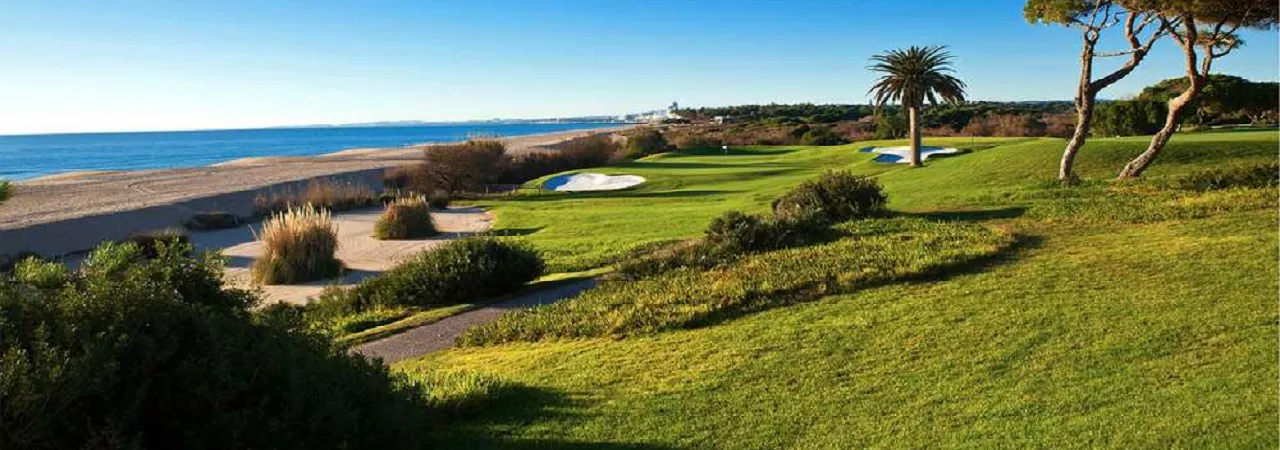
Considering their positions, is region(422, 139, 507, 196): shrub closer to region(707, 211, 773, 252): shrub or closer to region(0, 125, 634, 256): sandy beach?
region(0, 125, 634, 256): sandy beach

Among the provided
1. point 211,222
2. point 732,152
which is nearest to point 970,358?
point 211,222

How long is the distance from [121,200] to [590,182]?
23.2 metres

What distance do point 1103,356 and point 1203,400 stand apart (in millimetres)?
1174

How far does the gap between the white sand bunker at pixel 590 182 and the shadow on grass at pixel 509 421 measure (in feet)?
104

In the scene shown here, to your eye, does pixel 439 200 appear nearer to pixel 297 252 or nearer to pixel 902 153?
pixel 297 252

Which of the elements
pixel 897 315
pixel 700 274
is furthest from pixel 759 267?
pixel 897 315

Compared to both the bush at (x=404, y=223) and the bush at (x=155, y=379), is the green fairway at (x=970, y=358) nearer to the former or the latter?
the bush at (x=155, y=379)

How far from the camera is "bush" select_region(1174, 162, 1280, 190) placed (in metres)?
16.2

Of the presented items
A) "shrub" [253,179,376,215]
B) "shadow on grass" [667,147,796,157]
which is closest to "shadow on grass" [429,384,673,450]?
"shrub" [253,179,376,215]

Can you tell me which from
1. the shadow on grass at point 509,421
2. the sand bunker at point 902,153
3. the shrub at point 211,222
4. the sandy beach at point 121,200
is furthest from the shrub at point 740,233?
the shrub at point 211,222

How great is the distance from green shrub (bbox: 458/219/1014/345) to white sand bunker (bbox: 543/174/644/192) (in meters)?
25.8

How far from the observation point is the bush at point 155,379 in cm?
424

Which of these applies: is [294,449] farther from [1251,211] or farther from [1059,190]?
[1059,190]

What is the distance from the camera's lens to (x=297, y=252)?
19.7m
